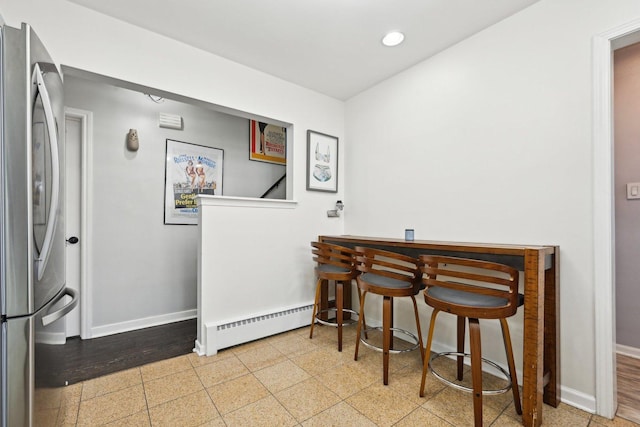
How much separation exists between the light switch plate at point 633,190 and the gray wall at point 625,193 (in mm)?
26

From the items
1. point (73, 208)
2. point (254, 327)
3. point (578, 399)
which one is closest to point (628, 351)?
point (578, 399)

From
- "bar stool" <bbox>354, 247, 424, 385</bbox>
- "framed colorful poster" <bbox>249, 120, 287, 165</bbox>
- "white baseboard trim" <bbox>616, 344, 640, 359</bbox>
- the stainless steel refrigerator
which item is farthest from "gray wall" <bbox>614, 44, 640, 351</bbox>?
the stainless steel refrigerator

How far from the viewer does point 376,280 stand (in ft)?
6.65

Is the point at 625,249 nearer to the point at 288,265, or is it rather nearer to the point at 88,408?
the point at 288,265

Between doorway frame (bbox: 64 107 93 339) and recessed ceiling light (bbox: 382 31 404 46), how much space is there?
272 centimetres

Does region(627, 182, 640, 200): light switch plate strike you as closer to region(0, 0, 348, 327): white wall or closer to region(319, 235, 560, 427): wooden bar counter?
A: region(319, 235, 560, 427): wooden bar counter

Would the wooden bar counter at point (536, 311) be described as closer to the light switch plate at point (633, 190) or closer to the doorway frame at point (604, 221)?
the doorway frame at point (604, 221)

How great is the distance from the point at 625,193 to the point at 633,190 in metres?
0.05

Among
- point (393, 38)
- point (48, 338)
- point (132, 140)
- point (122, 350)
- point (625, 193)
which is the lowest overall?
point (122, 350)

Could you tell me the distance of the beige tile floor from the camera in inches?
60.2

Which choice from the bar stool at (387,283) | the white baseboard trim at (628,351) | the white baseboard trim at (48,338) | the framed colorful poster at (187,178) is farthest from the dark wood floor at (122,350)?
the white baseboard trim at (628,351)

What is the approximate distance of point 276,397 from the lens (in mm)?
1734

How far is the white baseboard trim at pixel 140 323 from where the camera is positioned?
8.83 ft

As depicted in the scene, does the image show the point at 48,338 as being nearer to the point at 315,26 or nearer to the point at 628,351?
the point at 315,26
